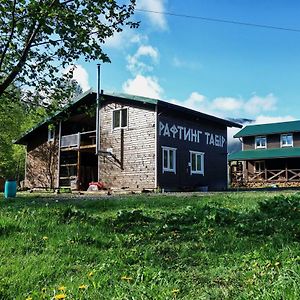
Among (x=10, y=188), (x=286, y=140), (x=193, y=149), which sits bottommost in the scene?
(x=10, y=188)

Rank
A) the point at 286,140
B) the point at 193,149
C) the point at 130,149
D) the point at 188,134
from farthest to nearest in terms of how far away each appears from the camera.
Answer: the point at 286,140 < the point at 193,149 < the point at 188,134 < the point at 130,149

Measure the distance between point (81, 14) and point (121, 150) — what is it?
51.0 ft

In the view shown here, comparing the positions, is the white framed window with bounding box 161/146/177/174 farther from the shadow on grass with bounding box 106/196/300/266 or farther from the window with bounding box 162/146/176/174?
the shadow on grass with bounding box 106/196/300/266

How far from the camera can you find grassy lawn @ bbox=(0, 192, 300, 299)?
3.42 metres

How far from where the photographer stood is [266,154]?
128 feet

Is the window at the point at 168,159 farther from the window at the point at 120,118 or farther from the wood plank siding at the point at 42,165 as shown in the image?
the wood plank siding at the point at 42,165

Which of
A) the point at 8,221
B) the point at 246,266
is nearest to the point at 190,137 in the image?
the point at 8,221

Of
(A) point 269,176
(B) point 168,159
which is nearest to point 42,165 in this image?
(B) point 168,159

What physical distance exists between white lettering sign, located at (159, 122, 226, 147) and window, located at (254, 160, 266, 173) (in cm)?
1319

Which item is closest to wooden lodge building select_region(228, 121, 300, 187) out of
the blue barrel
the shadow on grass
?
the blue barrel

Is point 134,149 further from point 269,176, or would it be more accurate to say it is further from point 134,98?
point 269,176

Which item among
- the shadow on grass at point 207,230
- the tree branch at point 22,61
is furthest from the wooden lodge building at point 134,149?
the shadow on grass at point 207,230

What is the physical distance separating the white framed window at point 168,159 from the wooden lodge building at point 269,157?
1701 centimetres

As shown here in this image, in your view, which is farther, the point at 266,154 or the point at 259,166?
the point at 259,166
